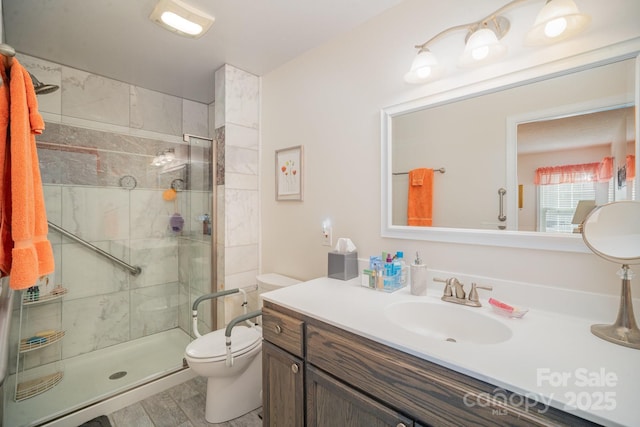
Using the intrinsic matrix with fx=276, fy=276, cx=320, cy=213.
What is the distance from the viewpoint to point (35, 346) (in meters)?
1.91

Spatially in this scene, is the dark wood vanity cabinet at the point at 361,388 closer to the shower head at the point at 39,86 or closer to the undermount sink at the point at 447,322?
the undermount sink at the point at 447,322

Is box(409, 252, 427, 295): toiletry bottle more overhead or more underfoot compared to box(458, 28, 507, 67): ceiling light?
more underfoot

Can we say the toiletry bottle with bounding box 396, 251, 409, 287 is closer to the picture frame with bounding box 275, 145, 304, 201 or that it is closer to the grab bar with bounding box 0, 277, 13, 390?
the picture frame with bounding box 275, 145, 304, 201

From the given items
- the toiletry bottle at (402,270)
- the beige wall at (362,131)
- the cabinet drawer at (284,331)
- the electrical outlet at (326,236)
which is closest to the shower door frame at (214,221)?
the beige wall at (362,131)

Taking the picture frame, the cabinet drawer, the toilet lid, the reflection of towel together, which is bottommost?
the toilet lid

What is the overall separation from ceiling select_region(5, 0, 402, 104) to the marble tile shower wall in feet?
0.87

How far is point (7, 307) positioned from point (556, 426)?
5.45ft

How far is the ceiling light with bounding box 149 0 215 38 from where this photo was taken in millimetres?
1452

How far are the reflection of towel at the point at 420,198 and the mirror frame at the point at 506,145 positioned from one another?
48 mm

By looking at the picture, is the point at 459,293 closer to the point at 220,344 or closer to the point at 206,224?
the point at 220,344

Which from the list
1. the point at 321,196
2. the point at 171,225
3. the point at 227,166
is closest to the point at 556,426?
the point at 321,196

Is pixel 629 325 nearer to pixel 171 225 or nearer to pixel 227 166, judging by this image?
pixel 227 166

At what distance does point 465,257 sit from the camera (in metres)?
1.25

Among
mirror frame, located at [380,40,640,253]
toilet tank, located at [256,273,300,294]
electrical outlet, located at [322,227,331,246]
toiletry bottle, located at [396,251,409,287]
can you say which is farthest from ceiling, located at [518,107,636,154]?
toilet tank, located at [256,273,300,294]
